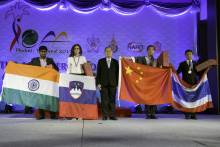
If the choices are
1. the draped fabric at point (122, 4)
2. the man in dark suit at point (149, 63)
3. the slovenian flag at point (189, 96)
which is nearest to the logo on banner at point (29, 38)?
the draped fabric at point (122, 4)

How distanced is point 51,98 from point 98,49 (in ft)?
8.53

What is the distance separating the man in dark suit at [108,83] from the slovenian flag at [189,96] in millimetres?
1356

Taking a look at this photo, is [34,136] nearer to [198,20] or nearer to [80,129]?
[80,129]

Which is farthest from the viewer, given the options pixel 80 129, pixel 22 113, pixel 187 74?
pixel 22 113

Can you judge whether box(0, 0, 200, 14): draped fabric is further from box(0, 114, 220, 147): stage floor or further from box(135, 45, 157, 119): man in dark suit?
box(0, 114, 220, 147): stage floor

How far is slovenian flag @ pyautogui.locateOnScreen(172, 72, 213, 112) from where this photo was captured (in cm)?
909

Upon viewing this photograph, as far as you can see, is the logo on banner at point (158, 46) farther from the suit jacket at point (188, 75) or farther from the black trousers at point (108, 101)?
the black trousers at point (108, 101)

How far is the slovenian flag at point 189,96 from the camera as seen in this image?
9.09m

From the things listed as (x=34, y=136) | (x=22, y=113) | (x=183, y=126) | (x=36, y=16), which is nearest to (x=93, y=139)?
(x=34, y=136)

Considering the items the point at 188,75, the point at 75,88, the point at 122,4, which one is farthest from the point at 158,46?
the point at 75,88

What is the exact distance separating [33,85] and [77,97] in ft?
3.12

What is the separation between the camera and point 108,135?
5961 mm

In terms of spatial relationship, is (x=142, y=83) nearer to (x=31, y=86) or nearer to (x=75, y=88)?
(x=75, y=88)

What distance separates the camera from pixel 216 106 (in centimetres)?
1063
